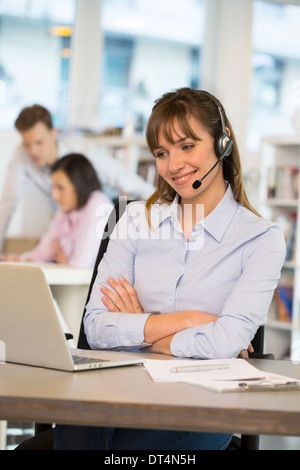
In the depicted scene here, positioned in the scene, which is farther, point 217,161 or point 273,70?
point 273,70

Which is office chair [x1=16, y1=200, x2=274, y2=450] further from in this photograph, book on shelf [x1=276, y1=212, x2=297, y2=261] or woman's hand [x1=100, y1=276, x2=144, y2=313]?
book on shelf [x1=276, y1=212, x2=297, y2=261]

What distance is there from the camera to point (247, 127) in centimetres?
535

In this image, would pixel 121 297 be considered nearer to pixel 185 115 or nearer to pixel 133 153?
pixel 185 115

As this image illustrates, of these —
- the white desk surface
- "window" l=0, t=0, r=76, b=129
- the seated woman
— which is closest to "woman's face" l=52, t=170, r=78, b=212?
the seated woman

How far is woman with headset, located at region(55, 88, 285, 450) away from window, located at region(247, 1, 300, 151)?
149 inches

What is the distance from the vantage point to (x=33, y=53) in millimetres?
4812

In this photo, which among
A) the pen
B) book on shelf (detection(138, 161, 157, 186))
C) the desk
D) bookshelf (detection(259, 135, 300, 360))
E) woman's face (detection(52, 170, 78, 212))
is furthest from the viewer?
book on shelf (detection(138, 161, 157, 186))

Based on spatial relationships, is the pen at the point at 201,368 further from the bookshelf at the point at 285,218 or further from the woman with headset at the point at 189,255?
the bookshelf at the point at 285,218

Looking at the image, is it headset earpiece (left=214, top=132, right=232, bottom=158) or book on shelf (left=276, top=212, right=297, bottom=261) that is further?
book on shelf (left=276, top=212, right=297, bottom=261)

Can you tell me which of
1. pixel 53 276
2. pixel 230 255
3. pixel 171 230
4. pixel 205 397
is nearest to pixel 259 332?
pixel 230 255

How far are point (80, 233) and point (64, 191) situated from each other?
0.29m

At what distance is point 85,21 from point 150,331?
395 cm

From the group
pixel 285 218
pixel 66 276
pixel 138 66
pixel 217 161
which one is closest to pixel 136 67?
pixel 138 66

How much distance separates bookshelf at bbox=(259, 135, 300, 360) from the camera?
175 inches
